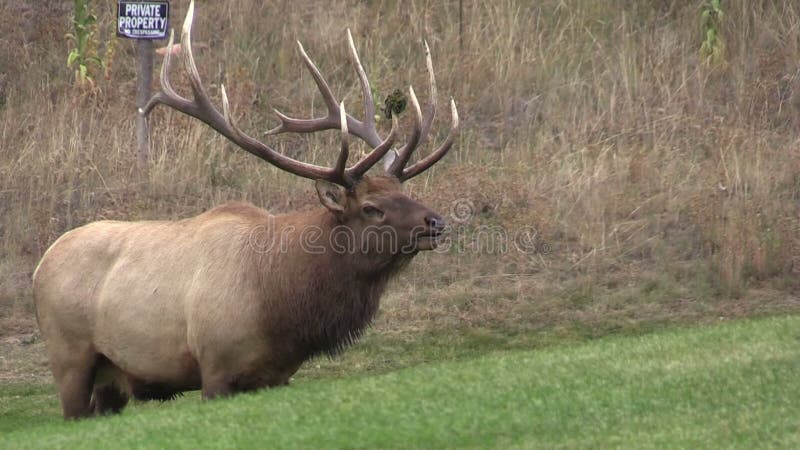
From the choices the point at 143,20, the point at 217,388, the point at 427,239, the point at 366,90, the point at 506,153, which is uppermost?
the point at 366,90

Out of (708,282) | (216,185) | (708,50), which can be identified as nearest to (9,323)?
(216,185)

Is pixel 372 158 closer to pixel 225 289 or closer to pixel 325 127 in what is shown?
pixel 325 127

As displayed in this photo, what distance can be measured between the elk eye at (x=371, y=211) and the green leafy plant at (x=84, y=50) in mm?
9014

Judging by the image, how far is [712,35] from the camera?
18391 millimetres

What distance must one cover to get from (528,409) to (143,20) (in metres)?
8.12

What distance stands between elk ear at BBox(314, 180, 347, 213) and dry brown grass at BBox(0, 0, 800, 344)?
4.00 m

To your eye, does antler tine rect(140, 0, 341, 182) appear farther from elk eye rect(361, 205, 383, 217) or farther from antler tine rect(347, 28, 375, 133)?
antler tine rect(347, 28, 375, 133)

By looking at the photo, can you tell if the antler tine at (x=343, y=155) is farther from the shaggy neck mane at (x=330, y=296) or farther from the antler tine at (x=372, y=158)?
the shaggy neck mane at (x=330, y=296)

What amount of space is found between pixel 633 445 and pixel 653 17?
13.0 m

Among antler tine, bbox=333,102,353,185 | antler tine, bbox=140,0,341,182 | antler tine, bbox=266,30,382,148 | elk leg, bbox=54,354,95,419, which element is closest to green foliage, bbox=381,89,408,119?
antler tine, bbox=266,30,382,148

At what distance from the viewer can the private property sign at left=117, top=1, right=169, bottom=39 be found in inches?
589

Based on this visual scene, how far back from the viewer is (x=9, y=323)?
14.5 metres

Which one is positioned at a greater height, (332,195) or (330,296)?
(332,195)

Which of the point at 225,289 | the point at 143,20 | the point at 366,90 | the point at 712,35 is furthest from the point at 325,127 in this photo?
the point at 712,35
